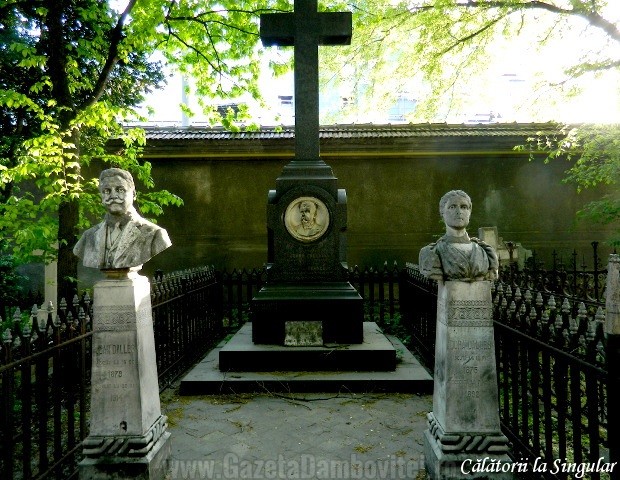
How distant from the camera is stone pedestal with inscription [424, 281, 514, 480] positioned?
2939 mm

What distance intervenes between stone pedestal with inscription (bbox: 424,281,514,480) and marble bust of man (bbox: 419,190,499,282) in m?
0.08

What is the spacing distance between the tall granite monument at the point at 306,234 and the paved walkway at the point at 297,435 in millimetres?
979

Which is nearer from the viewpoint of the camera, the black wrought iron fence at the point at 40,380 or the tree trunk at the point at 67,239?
the black wrought iron fence at the point at 40,380

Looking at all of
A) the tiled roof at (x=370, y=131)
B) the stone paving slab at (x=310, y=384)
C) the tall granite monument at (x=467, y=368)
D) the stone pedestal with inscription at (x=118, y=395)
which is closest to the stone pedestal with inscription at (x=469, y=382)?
the tall granite monument at (x=467, y=368)

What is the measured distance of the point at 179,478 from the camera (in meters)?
3.23

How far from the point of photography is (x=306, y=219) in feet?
19.3

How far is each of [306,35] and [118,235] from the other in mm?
4431

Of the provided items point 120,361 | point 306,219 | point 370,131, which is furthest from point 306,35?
point 370,131

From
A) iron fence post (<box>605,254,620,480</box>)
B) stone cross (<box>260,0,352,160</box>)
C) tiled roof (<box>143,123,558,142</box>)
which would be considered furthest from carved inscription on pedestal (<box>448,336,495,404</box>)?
tiled roof (<box>143,123,558,142</box>)

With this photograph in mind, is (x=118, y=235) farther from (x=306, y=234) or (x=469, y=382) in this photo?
(x=306, y=234)

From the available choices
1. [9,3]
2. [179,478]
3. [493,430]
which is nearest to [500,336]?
[493,430]

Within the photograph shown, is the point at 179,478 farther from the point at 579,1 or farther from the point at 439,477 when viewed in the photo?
the point at 579,1

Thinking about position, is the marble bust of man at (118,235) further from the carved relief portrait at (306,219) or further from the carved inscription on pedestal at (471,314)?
the carved relief portrait at (306,219)

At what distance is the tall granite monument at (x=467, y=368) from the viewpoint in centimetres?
294
